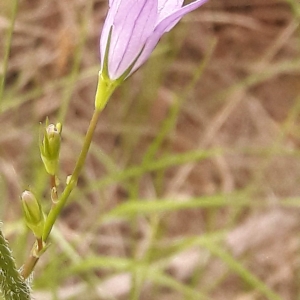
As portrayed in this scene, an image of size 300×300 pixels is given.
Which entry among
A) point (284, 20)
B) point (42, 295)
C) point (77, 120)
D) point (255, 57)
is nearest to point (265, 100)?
point (255, 57)

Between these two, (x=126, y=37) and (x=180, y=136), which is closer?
(x=126, y=37)

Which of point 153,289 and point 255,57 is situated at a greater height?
point 255,57

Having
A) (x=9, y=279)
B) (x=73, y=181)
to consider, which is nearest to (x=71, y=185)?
(x=73, y=181)

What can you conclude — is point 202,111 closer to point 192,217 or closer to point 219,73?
point 219,73

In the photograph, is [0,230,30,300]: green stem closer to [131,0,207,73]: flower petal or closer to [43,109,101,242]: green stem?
[43,109,101,242]: green stem

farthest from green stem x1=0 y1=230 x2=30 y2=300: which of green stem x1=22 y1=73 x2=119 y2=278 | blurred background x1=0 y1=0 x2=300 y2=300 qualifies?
blurred background x1=0 y1=0 x2=300 y2=300

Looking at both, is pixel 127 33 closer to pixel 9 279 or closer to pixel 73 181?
pixel 73 181

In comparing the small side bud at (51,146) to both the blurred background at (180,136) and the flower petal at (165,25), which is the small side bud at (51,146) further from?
the blurred background at (180,136)
